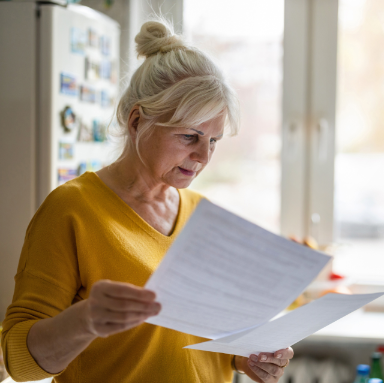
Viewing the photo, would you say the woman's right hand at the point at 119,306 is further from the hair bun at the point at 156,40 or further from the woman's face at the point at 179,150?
the hair bun at the point at 156,40

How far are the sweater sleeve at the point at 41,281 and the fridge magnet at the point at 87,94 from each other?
71 centimetres

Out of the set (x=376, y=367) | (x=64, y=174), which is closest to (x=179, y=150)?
(x=64, y=174)

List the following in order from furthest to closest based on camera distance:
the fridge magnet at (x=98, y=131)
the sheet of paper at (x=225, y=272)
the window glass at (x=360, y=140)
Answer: the window glass at (x=360, y=140) < the fridge magnet at (x=98, y=131) < the sheet of paper at (x=225, y=272)

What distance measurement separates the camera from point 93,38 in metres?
1.48

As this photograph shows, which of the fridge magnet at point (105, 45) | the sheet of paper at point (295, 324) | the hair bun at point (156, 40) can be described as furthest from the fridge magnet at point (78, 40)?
the sheet of paper at point (295, 324)

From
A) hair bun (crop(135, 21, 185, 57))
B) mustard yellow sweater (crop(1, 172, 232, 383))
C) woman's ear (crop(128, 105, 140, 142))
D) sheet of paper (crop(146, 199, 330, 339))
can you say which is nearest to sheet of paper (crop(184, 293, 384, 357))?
sheet of paper (crop(146, 199, 330, 339))

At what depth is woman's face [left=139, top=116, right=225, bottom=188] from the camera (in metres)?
0.88

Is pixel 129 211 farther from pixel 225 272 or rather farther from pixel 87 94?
pixel 87 94

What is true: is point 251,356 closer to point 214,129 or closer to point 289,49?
point 214,129

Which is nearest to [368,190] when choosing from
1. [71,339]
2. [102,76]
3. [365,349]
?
[365,349]

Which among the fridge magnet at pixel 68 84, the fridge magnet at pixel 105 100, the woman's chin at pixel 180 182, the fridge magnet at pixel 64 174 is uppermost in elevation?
the fridge magnet at pixel 68 84

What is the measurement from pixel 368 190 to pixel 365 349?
0.65 m

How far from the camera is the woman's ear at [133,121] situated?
92cm

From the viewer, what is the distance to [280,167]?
1.91 metres
